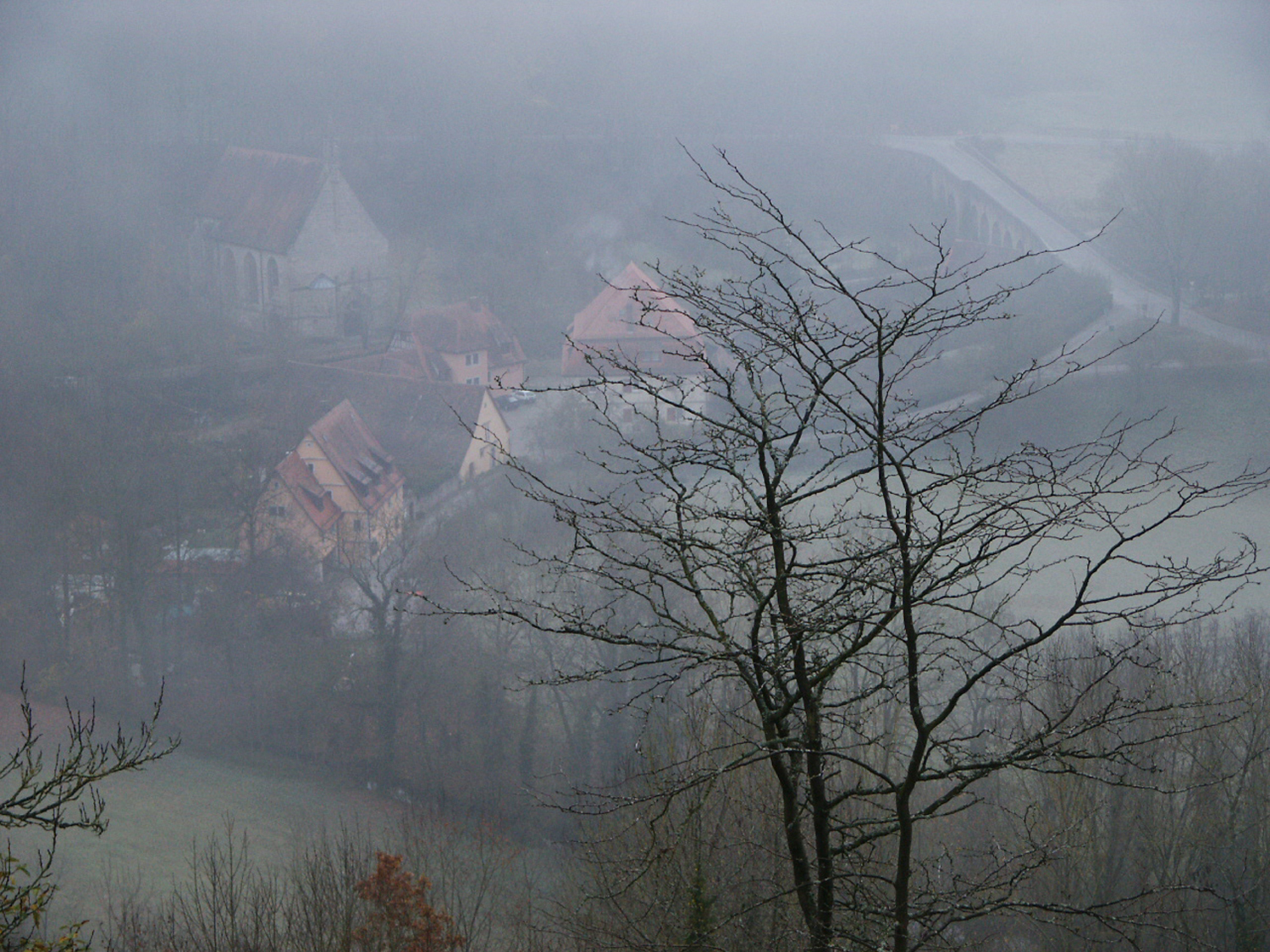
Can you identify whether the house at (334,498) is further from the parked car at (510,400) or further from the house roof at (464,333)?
the house roof at (464,333)

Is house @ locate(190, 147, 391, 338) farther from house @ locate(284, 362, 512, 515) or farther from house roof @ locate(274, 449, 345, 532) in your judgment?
house roof @ locate(274, 449, 345, 532)

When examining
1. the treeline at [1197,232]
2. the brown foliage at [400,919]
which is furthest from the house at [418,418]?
the treeline at [1197,232]

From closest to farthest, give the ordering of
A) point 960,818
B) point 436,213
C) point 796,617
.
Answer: point 796,617
point 960,818
point 436,213

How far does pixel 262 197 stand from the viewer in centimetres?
4038

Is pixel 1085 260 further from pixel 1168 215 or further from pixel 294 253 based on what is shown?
pixel 294 253

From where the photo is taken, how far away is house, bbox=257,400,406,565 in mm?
22141

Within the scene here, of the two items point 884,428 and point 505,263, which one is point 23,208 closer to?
point 505,263

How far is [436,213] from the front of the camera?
1799 inches

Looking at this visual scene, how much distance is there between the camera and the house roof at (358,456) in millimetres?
25114

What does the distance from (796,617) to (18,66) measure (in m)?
55.9

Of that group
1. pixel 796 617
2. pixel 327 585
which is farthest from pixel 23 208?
pixel 796 617

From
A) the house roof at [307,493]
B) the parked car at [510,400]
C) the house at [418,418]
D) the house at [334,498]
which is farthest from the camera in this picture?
the parked car at [510,400]

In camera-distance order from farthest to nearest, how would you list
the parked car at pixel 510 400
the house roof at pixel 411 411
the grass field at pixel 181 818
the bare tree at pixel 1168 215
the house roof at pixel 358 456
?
the bare tree at pixel 1168 215, the parked car at pixel 510 400, the house roof at pixel 411 411, the house roof at pixel 358 456, the grass field at pixel 181 818

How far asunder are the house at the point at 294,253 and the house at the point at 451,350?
339 centimetres
